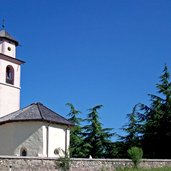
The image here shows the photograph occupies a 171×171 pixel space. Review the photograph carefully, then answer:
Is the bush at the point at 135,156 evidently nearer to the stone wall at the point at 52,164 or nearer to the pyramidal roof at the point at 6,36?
the stone wall at the point at 52,164

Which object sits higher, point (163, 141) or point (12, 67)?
point (12, 67)

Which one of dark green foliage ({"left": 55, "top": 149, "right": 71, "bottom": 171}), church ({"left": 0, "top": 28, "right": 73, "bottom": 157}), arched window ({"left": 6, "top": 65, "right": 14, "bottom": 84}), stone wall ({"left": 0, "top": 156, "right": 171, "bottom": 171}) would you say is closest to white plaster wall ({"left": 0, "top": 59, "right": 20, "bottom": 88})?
arched window ({"left": 6, "top": 65, "right": 14, "bottom": 84})

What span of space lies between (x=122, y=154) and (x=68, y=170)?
1958cm

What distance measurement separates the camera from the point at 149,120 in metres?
40.3

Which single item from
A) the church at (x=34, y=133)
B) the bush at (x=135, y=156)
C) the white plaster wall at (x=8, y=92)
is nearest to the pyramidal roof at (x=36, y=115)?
the church at (x=34, y=133)

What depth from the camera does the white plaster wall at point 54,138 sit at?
2708 cm

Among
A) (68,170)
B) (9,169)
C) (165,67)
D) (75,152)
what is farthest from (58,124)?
(165,67)

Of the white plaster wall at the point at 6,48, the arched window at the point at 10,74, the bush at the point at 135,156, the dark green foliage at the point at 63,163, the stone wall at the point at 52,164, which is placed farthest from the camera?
the arched window at the point at 10,74

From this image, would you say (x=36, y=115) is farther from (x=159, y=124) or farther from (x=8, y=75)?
(x=159, y=124)

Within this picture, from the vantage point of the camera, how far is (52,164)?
2112 centimetres

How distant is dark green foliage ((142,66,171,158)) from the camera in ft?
124

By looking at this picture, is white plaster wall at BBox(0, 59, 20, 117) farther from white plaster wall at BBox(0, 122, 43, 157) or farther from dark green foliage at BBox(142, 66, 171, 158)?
dark green foliage at BBox(142, 66, 171, 158)

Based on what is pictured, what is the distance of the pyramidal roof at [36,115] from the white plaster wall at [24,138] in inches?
13.3

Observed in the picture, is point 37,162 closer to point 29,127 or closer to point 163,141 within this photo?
point 29,127
